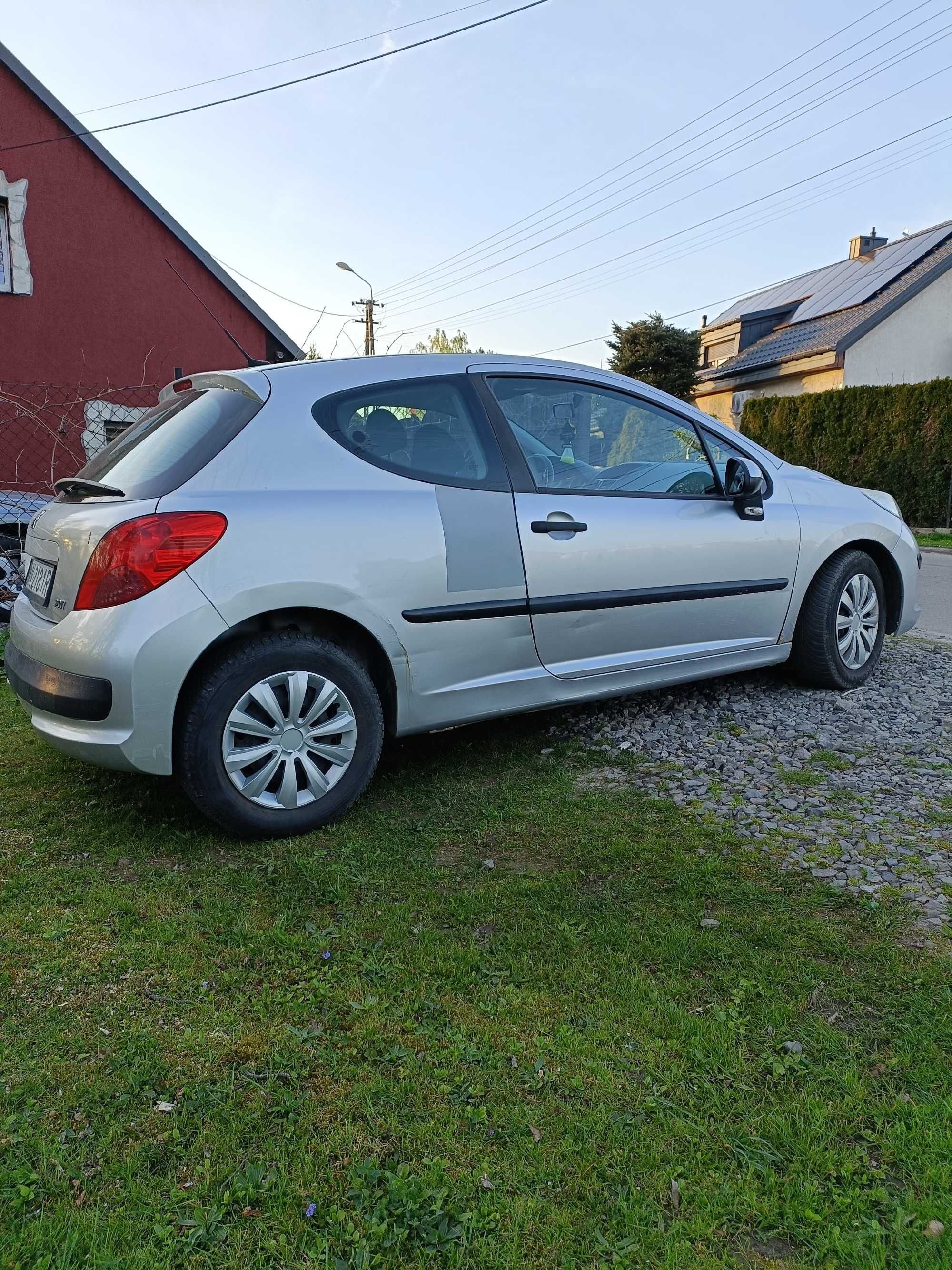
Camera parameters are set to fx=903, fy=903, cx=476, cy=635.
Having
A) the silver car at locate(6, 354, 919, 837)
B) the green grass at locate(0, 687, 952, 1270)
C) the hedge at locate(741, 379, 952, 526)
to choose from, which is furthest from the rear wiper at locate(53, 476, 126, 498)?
the hedge at locate(741, 379, 952, 526)

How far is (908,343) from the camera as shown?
23.6 meters

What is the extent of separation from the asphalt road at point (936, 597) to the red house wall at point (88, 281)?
26.7 feet

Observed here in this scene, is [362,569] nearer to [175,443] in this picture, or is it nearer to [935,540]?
[175,443]

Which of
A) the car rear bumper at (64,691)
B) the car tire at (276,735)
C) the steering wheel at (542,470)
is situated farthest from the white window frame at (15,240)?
the car tire at (276,735)

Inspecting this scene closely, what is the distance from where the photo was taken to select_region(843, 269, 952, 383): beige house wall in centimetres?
2333

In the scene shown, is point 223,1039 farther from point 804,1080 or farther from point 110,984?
point 804,1080

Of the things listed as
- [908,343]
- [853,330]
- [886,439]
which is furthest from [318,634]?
[908,343]

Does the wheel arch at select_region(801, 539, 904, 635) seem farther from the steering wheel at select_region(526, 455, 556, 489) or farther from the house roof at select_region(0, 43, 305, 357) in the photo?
the house roof at select_region(0, 43, 305, 357)

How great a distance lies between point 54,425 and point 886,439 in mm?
14705

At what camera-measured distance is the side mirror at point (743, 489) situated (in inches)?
160

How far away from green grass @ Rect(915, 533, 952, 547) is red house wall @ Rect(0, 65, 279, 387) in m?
11.6

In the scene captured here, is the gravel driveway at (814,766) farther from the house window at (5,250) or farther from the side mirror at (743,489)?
the house window at (5,250)

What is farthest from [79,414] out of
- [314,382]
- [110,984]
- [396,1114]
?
[396,1114]

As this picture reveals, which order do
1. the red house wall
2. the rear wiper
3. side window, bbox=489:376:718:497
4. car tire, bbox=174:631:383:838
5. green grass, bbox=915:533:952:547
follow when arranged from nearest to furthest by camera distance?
car tire, bbox=174:631:383:838 → the rear wiper → side window, bbox=489:376:718:497 → the red house wall → green grass, bbox=915:533:952:547
